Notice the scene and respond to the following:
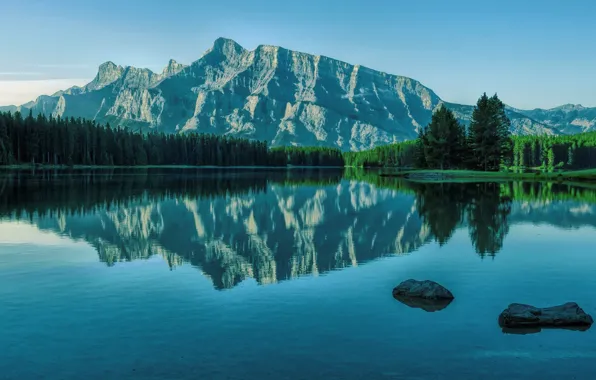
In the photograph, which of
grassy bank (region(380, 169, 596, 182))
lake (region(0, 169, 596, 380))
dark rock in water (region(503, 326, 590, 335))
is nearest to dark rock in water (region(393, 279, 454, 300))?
lake (region(0, 169, 596, 380))

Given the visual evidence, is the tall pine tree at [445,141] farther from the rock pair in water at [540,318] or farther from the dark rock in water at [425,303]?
the rock pair in water at [540,318]

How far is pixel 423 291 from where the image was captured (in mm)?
17859

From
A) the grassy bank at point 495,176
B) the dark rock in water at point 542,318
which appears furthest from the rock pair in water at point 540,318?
the grassy bank at point 495,176

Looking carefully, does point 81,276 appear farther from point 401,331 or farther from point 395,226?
point 395,226

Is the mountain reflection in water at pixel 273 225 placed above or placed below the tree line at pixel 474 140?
below

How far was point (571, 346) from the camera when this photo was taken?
43.4ft

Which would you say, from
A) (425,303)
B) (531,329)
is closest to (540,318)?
(531,329)

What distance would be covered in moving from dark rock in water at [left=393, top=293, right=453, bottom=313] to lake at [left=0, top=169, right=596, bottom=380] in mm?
334

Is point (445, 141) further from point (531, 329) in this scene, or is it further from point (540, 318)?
point (531, 329)

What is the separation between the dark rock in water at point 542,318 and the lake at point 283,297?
1.54 ft

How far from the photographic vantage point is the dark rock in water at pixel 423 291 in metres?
17.7

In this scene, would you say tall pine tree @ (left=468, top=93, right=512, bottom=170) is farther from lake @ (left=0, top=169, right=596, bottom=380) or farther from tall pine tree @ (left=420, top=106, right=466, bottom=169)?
lake @ (left=0, top=169, right=596, bottom=380)

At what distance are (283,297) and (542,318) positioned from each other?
829 centimetres

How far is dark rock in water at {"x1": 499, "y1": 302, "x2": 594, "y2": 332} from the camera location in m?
14.8
